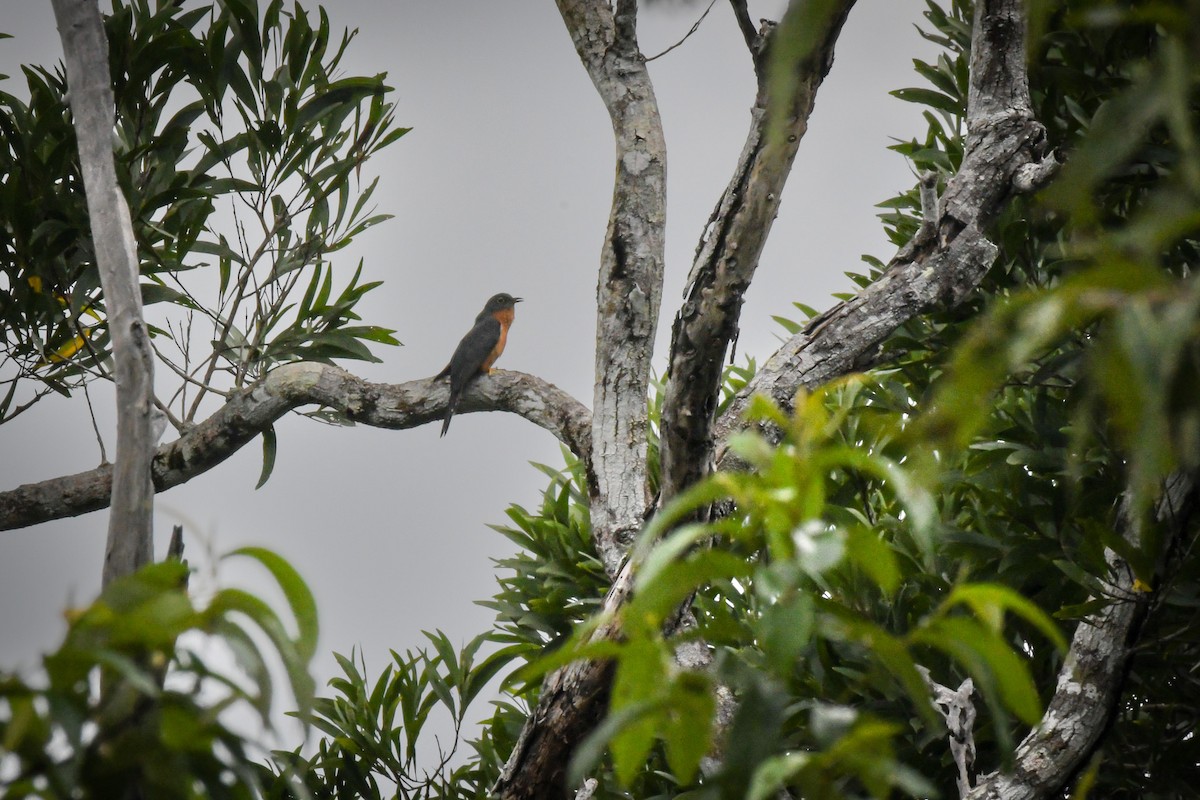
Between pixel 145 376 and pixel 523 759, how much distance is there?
94 cm

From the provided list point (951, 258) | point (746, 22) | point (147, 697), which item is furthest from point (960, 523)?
point (147, 697)

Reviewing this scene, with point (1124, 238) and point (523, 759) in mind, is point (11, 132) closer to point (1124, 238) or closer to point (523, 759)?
point (523, 759)

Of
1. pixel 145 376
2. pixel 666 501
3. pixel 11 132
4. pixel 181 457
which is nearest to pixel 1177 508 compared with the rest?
pixel 666 501

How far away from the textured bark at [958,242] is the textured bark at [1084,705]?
0.62 meters

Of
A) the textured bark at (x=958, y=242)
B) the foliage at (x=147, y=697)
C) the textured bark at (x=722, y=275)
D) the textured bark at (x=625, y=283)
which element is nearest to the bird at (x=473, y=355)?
the textured bark at (x=625, y=283)

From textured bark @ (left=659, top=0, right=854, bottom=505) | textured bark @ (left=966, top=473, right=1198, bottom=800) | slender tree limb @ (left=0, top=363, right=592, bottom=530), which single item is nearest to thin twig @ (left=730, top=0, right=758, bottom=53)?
textured bark @ (left=659, top=0, right=854, bottom=505)

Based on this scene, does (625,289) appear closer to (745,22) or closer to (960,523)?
(745,22)

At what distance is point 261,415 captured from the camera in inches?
132

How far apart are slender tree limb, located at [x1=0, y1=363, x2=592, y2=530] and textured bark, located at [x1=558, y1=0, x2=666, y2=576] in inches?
27.9

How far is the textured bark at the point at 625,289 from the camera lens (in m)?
2.56

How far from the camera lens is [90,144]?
158cm

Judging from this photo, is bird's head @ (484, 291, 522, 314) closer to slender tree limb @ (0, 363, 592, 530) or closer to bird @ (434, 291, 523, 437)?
bird @ (434, 291, 523, 437)

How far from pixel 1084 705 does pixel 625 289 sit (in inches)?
53.4

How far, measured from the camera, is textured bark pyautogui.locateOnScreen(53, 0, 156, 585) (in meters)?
1.28
